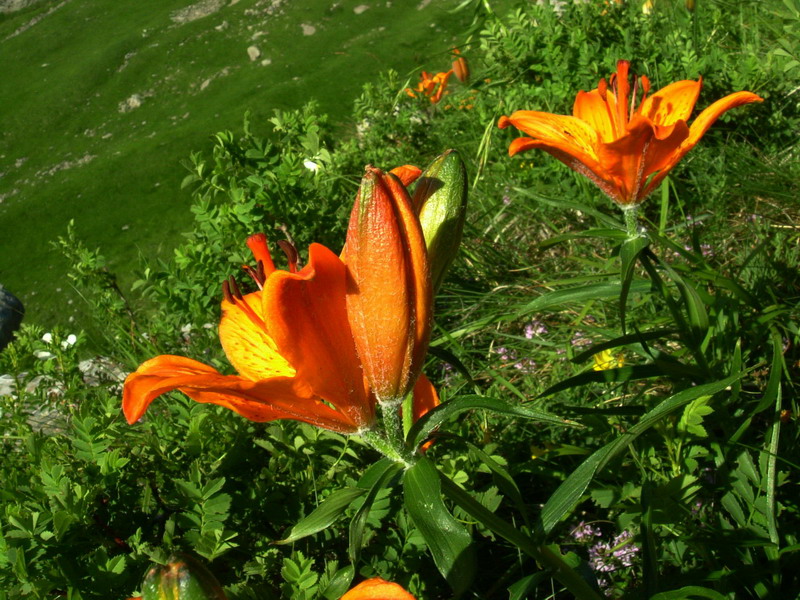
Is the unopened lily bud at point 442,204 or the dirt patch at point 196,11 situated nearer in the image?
the unopened lily bud at point 442,204

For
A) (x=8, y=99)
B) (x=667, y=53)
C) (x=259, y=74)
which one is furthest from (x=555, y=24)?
(x=8, y=99)

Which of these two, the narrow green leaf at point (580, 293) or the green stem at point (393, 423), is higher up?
the green stem at point (393, 423)

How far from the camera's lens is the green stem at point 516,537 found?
66cm

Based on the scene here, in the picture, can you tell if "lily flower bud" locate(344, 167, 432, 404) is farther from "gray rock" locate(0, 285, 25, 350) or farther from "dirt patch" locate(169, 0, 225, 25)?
"dirt patch" locate(169, 0, 225, 25)

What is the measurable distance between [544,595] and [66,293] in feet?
14.6

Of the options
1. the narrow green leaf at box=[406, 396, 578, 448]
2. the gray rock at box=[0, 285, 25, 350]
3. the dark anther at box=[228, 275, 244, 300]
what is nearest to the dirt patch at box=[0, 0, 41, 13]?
the gray rock at box=[0, 285, 25, 350]

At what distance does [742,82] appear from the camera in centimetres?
235

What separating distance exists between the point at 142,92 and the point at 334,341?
279 inches

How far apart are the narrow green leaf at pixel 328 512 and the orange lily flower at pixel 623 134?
76 centimetres

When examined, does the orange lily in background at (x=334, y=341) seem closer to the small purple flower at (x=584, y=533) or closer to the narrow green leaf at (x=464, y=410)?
the narrow green leaf at (x=464, y=410)

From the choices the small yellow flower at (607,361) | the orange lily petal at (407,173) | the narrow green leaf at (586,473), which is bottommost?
the small yellow flower at (607,361)

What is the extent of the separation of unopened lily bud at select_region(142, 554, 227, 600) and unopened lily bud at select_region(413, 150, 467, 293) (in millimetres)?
333

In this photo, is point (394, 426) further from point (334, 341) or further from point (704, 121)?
point (704, 121)

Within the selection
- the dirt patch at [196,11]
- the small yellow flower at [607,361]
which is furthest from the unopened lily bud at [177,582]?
the dirt patch at [196,11]
